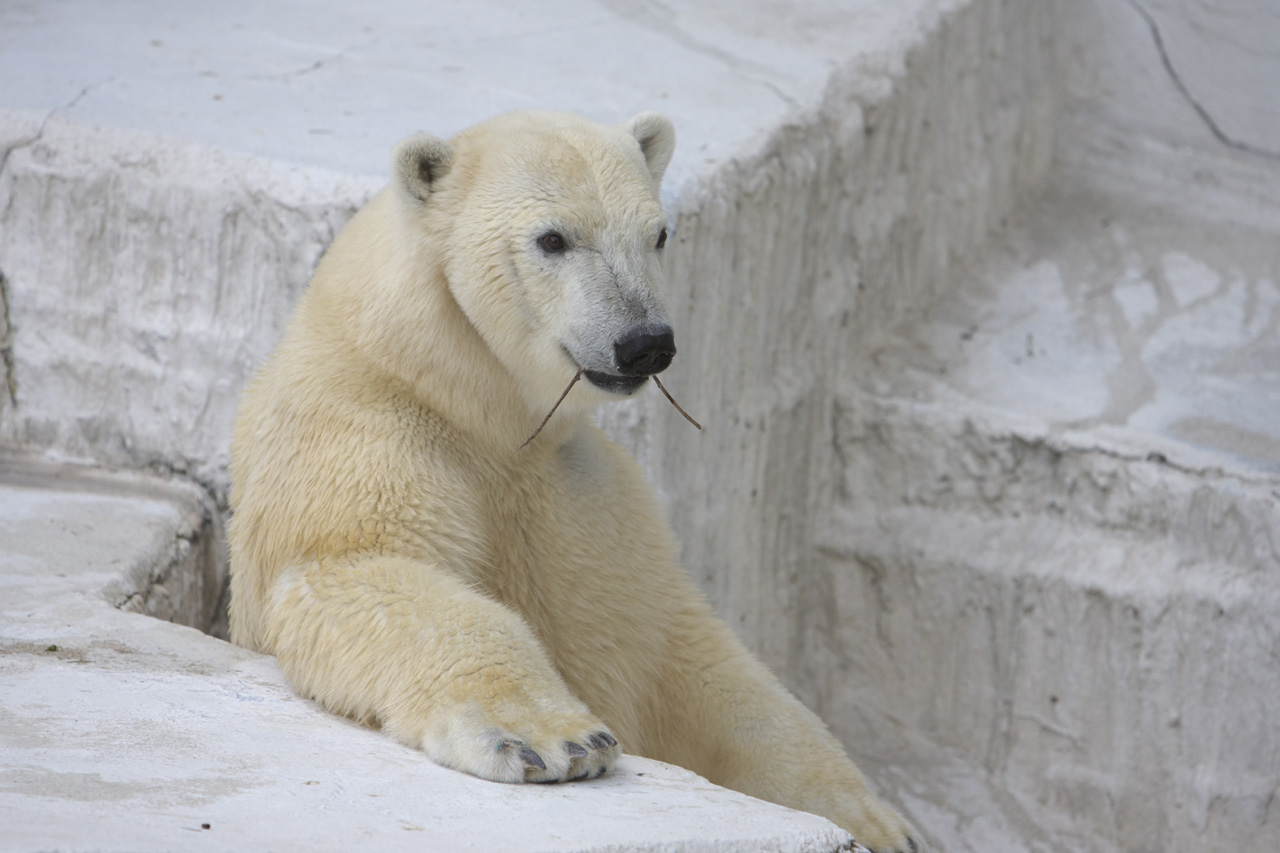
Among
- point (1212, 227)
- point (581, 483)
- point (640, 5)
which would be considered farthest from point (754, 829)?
point (1212, 227)

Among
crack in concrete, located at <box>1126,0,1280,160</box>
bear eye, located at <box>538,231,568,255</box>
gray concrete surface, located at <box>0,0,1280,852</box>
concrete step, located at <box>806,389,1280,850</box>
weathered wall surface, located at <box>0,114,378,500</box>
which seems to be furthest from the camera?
crack in concrete, located at <box>1126,0,1280,160</box>

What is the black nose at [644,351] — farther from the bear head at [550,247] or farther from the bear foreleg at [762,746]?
the bear foreleg at [762,746]

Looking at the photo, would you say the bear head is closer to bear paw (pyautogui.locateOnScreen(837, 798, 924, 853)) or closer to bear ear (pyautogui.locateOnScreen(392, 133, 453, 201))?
bear ear (pyautogui.locateOnScreen(392, 133, 453, 201))

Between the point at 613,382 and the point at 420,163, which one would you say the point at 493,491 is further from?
the point at 420,163

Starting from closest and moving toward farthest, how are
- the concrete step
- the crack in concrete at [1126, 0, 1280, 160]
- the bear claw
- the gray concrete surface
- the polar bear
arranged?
the bear claw
the polar bear
the gray concrete surface
the concrete step
the crack in concrete at [1126, 0, 1280, 160]

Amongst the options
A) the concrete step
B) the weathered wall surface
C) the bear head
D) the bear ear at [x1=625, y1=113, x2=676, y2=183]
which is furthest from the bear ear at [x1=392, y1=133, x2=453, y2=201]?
the concrete step

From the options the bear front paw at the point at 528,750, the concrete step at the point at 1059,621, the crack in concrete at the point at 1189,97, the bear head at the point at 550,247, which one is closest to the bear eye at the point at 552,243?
the bear head at the point at 550,247

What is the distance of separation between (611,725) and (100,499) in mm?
1514

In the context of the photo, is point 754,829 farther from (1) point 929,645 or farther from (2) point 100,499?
(1) point 929,645

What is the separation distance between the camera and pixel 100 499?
3.15 m

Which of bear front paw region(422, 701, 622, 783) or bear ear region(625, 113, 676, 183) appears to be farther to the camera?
bear ear region(625, 113, 676, 183)

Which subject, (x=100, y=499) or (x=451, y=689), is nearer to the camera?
(x=451, y=689)

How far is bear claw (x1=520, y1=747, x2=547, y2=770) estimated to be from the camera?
1.84m

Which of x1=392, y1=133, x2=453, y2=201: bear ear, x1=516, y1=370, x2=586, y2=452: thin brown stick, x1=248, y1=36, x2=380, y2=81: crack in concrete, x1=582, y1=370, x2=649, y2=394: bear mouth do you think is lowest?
x1=516, y1=370, x2=586, y2=452: thin brown stick
